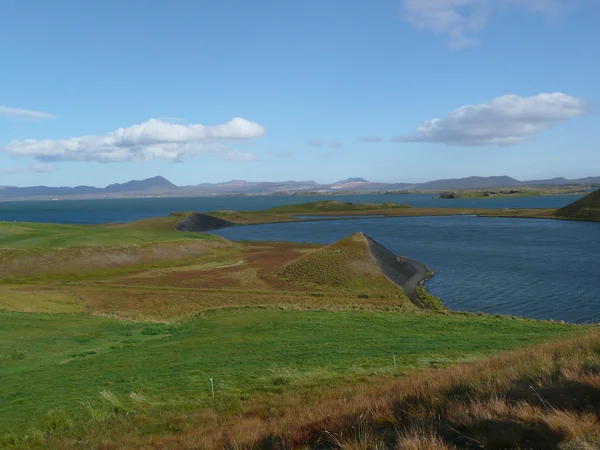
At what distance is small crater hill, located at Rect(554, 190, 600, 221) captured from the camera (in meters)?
130

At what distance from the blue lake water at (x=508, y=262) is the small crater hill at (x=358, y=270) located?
3.31 meters

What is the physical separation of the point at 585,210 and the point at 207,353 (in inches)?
5601

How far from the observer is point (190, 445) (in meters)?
8.75

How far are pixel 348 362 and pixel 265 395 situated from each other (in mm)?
5380

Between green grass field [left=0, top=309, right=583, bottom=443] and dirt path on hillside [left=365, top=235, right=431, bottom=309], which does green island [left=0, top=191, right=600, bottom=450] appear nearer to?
green grass field [left=0, top=309, right=583, bottom=443]

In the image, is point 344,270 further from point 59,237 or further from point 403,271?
point 59,237

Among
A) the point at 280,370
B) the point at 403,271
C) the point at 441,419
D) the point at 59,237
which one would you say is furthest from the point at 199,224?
the point at 441,419

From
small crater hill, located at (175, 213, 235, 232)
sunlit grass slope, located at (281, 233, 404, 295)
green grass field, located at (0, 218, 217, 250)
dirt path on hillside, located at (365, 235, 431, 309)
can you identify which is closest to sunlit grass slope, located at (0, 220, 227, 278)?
green grass field, located at (0, 218, 217, 250)

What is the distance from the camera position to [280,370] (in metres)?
17.2

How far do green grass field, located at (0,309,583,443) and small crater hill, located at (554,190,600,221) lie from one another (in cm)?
11718

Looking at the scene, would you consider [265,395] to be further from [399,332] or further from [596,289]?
[596,289]

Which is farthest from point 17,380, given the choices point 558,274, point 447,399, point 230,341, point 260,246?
point 260,246

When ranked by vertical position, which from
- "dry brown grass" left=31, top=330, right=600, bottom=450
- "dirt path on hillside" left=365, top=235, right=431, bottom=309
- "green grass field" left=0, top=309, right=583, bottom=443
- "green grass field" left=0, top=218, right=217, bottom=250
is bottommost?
"dirt path on hillside" left=365, top=235, right=431, bottom=309

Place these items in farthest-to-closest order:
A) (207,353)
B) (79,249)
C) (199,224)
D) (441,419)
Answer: (199,224) < (79,249) < (207,353) < (441,419)
